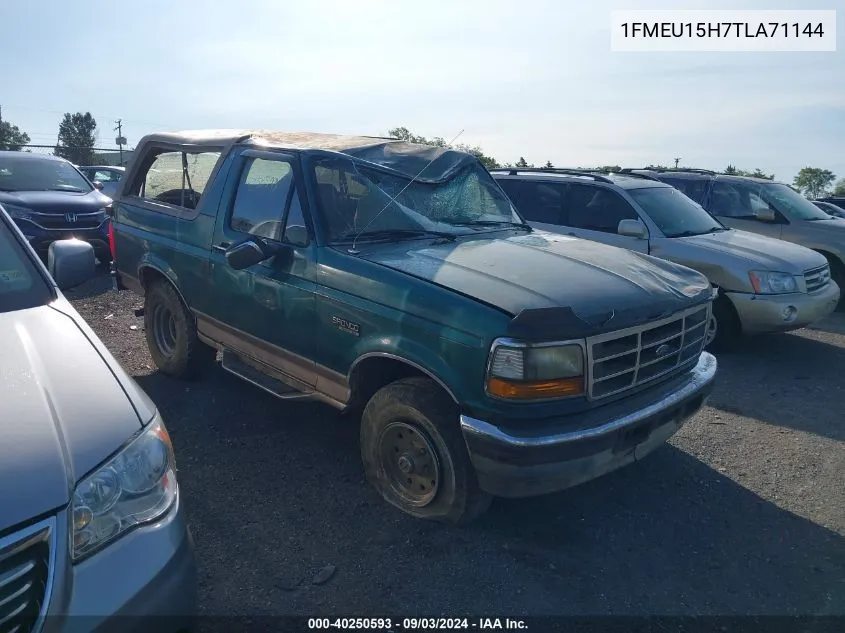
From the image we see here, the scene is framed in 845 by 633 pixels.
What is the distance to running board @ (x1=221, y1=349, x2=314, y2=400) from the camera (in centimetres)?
400

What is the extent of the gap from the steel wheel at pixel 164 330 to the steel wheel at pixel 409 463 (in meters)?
2.57

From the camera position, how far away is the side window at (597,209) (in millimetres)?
7133

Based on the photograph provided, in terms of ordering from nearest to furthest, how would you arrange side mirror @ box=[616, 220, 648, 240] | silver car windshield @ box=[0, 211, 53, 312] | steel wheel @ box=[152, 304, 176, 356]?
silver car windshield @ box=[0, 211, 53, 312], steel wheel @ box=[152, 304, 176, 356], side mirror @ box=[616, 220, 648, 240]

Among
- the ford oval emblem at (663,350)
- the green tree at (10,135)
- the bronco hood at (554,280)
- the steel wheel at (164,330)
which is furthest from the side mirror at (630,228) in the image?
the green tree at (10,135)

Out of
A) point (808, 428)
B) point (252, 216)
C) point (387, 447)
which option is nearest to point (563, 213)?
point (808, 428)

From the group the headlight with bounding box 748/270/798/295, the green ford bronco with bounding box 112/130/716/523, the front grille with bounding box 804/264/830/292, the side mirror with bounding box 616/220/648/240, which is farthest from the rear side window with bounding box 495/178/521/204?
the front grille with bounding box 804/264/830/292

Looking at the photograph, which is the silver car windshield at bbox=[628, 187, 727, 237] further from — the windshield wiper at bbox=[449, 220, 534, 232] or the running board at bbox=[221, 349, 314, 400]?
the running board at bbox=[221, 349, 314, 400]

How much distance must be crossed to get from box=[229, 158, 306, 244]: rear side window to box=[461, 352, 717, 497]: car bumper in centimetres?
172

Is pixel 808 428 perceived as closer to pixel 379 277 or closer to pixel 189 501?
pixel 379 277

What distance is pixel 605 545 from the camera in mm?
3379

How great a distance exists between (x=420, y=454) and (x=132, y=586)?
1.78 metres

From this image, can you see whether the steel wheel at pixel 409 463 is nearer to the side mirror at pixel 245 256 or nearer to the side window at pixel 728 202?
the side mirror at pixel 245 256

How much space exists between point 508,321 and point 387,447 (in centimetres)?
111

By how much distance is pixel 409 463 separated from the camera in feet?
11.2
